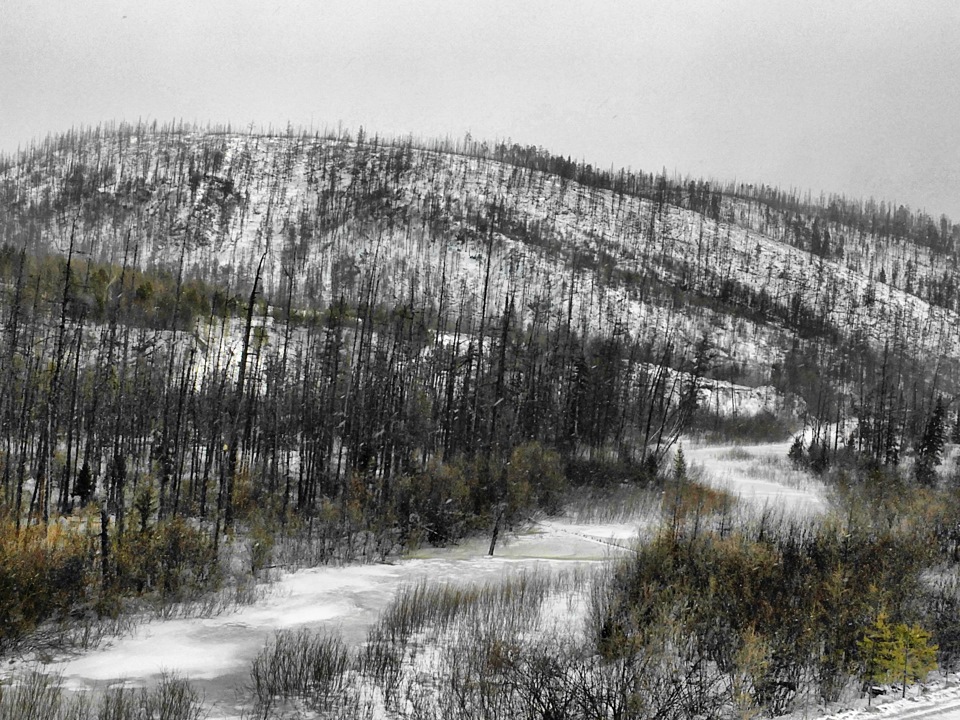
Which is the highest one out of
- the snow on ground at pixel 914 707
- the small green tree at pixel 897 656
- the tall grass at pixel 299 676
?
the small green tree at pixel 897 656

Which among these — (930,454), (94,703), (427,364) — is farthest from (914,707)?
(427,364)

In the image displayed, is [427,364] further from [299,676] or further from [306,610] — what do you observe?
[299,676]

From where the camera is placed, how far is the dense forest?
10.8m

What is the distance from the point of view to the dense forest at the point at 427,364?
1077 cm

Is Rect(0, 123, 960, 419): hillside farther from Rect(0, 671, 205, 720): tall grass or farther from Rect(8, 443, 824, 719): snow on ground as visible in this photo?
Rect(0, 671, 205, 720): tall grass

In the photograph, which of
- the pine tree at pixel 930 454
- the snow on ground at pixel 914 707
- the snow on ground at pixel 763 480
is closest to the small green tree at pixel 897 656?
the snow on ground at pixel 914 707

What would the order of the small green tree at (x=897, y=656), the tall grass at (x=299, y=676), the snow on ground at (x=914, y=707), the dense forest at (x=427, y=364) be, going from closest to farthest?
the snow on ground at (x=914, y=707)
the tall grass at (x=299, y=676)
the small green tree at (x=897, y=656)
the dense forest at (x=427, y=364)

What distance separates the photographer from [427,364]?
134ft

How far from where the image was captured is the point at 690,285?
8688cm

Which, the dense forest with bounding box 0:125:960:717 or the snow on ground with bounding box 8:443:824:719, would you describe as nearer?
the snow on ground with bounding box 8:443:824:719

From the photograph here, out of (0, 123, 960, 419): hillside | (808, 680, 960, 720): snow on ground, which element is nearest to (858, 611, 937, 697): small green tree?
(808, 680, 960, 720): snow on ground

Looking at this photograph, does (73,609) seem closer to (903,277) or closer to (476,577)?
(476,577)

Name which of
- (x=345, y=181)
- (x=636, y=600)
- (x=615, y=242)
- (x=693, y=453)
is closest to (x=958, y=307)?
(x=615, y=242)

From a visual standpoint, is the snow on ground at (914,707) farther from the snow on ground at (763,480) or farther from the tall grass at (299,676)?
the snow on ground at (763,480)
